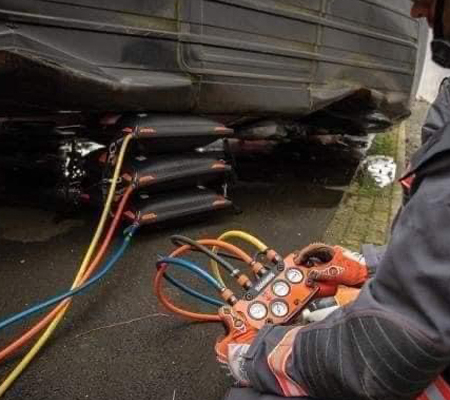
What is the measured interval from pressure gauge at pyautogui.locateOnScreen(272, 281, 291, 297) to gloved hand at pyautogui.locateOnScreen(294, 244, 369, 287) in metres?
0.08

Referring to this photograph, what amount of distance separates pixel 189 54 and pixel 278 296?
1.64 m

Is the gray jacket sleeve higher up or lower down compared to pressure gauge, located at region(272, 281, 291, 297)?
higher up

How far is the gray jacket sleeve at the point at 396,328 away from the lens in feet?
2.64

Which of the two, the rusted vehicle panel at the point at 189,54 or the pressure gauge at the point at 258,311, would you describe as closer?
the pressure gauge at the point at 258,311

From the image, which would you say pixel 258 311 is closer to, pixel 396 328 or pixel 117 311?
pixel 396 328

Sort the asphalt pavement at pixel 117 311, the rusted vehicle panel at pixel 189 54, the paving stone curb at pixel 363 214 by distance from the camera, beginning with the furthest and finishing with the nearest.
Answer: the paving stone curb at pixel 363 214 < the rusted vehicle panel at pixel 189 54 < the asphalt pavement at pixel 117 311

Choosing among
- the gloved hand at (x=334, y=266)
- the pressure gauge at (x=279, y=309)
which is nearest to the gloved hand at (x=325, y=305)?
the gloved hand at (x=334, y=266)

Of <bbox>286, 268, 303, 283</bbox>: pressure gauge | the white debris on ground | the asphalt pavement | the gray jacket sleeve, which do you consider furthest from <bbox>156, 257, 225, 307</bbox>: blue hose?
the white debris on ground

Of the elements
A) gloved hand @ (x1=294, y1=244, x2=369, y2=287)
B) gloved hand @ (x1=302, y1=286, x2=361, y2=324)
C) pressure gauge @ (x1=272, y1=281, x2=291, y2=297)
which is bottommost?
gloved hand @ (x1=302, y1=286, x2=361, y2=324)

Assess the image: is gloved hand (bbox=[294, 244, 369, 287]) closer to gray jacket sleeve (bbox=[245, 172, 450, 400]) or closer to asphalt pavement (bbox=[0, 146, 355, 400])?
gray jacket sleeve (bbox=[245, 172, 450, 400])

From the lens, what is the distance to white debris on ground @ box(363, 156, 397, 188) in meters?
4.49

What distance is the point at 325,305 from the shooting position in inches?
62.1

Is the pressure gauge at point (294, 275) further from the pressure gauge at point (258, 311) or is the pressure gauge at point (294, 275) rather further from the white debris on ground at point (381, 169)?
the white debris on ground at point (381, 169)

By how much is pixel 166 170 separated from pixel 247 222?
897mm
